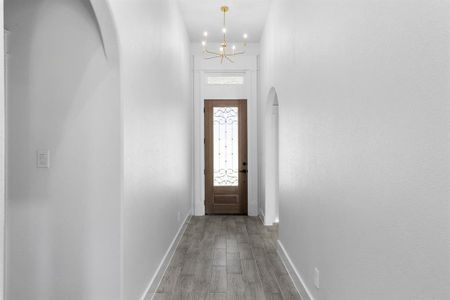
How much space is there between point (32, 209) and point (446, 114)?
7.17 feet

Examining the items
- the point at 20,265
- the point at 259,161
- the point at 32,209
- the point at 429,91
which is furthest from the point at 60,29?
the point at 259,161

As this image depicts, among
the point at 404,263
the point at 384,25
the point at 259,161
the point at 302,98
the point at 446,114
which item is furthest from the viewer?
the point at 259,161

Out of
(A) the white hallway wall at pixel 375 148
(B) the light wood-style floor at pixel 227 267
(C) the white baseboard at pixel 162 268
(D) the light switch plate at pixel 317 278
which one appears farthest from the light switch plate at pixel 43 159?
(D) the light switch plate at pixel 317 278

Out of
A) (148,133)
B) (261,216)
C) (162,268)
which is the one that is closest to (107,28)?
(148,133)

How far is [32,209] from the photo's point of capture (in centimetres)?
213

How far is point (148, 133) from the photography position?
9.77 ft

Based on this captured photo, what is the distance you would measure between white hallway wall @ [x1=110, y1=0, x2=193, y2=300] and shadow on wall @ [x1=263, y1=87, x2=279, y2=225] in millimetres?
1524

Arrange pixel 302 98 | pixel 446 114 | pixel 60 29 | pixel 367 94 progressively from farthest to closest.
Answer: pixel 302 98 < pixel 60 29 < pixel 367 94 < pixel 446 114

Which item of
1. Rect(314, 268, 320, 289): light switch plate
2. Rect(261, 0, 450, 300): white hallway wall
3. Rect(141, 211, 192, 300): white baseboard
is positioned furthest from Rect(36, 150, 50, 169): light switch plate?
Rect(314, 268, 320, 289): light switch plate

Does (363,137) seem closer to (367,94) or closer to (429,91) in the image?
(367,94)

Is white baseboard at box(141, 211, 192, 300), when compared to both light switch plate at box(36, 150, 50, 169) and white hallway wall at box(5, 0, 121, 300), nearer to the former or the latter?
white hallway wall at box(5, 0, 121, 300)

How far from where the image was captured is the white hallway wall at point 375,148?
1.11 metres

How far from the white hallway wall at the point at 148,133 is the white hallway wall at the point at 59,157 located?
5.1 inches

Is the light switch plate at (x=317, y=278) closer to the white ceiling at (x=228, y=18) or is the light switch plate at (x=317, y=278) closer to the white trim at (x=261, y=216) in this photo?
the white trim at (x=261, y=216)
